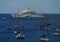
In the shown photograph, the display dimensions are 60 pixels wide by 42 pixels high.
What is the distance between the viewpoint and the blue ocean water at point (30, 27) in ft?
8.54

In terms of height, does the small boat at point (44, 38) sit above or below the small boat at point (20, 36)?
below

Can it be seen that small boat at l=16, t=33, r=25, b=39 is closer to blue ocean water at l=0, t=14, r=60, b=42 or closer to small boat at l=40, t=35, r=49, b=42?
blue ocean water at l=0, t=14, r=60, b=42

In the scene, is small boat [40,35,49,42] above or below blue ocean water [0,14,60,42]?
below

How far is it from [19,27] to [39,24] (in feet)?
1.00

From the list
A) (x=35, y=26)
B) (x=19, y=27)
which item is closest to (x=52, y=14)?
(x=35, y=26)

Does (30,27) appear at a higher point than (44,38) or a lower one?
higher

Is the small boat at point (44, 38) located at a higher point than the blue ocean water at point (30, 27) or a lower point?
lower

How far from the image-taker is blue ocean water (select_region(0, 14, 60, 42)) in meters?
2.60

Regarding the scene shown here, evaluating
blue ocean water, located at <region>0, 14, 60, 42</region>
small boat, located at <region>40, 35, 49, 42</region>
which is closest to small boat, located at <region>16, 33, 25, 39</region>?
blue ocean water, located at <region>0, 14, 60, 42</region>

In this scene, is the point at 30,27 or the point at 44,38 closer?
the point at 44,38

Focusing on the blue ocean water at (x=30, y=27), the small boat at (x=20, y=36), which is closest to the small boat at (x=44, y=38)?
the blue ocean water at (x=30, y=27)

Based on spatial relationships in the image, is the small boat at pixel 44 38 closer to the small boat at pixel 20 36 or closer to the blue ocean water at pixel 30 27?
the blue ocean water at pixel 30 27

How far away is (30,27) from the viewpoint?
2805 mm

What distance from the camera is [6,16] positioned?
9.23 ft
